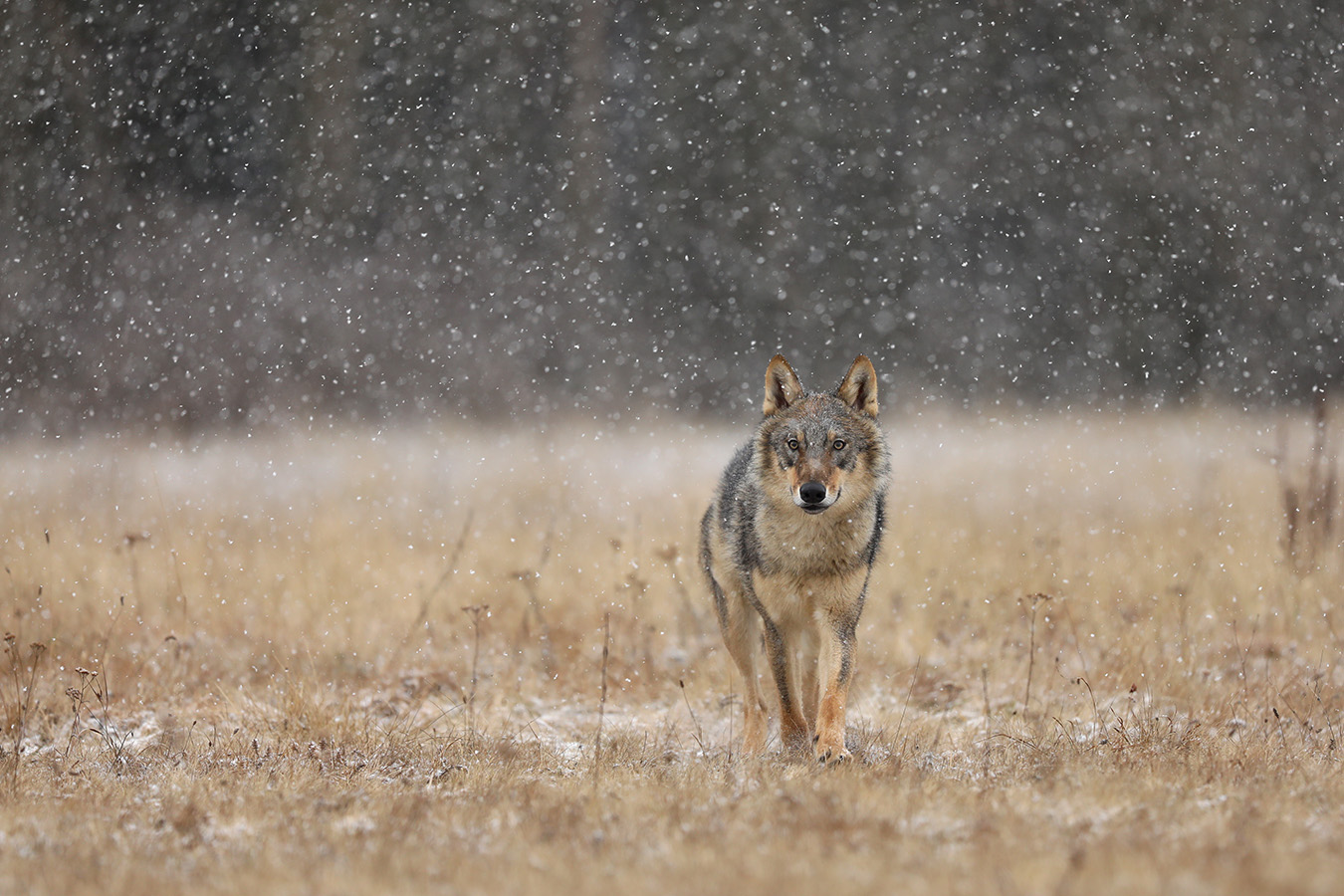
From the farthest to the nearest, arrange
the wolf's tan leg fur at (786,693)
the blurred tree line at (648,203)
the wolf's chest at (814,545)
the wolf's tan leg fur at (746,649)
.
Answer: the blurred tree line at (648,203), the wolf's tan leg fur at (746,649), the wolf's tan leg fur at (786,693), the wolf's chest at (814,545)

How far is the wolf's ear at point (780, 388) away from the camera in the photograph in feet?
17.1

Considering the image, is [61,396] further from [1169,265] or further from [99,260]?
[1169,265]

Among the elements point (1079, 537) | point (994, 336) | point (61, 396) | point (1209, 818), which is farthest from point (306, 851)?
point (994, 336)

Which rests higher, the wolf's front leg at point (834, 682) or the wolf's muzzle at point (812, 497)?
the wolf's muzzle at point (812, 497)

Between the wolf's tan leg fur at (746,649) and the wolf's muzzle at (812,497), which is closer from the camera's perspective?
the wolf's muzzle at (812,497)

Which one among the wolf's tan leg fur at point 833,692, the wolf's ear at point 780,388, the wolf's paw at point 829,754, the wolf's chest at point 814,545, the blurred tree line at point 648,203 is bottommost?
the wolf's paw at point 829,754

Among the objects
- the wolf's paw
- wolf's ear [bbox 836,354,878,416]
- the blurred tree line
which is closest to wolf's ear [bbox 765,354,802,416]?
wolf's ear [bbox 836,354,878,416]

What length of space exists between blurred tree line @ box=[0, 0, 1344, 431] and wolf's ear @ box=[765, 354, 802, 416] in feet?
36.0

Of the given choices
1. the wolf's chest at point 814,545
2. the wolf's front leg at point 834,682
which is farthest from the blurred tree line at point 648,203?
the wolf's front leg at point 834,682

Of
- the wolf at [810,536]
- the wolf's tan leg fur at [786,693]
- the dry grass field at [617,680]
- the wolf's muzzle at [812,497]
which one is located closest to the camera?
the dry grass field at [617,680]

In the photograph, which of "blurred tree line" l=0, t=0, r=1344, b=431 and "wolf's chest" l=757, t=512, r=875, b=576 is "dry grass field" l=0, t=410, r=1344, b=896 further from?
"blurred tree line" l=0, t=0, r=1344, b=431

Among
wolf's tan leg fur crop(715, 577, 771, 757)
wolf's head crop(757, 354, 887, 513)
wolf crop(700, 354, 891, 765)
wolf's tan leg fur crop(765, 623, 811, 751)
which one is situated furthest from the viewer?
wolf's tan leg fur crop(715, 577, 771, 757)

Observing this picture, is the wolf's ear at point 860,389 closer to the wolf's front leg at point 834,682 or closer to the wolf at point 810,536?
the wolf at point 810,536

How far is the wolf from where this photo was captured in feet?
15.7
